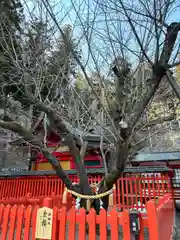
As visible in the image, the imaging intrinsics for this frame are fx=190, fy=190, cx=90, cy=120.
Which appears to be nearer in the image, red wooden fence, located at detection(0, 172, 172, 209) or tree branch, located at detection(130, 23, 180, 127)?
tree branch, located at detection(130, 23, 180, 127)

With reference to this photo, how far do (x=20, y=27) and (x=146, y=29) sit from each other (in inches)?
145

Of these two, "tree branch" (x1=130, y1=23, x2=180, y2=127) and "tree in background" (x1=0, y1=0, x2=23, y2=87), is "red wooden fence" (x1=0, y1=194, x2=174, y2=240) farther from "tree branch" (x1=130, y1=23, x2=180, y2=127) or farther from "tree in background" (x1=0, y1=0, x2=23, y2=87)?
"tree in background" (x1=0, y1=0, x2=23, y2=87)

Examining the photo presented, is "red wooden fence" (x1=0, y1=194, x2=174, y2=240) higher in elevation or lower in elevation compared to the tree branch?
lower

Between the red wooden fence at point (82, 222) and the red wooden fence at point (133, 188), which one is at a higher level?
the red wooden fence at point (133, 188)

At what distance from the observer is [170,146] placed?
1750 cm

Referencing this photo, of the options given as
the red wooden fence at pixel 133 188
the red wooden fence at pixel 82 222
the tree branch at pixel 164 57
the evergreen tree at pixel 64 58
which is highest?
the evergreen tree at pixel 64 58

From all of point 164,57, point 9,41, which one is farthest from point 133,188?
point 9,41

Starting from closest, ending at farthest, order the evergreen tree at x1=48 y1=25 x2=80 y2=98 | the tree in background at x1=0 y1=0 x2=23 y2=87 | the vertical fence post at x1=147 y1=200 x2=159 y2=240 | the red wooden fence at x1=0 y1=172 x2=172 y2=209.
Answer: the vertical fence post at x1=147 y1=200 x2=159 y2=240 → the evergreen tree at x1=48 y1=25 x2=80 y2=98 → the tree in background at x1=0 y1=0 x2=23 y2=87 → the red wooden fence at x1=0 y1=172 x2=172 y2=209

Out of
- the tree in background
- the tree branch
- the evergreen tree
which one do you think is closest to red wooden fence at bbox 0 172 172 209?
the evergreen tree

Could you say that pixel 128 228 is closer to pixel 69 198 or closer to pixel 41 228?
pixel 41 228

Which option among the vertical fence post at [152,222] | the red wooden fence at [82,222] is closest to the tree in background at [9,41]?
the red wooden fence at [82,222]

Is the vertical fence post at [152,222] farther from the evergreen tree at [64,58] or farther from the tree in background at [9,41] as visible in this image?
the tree in background at [9,41]

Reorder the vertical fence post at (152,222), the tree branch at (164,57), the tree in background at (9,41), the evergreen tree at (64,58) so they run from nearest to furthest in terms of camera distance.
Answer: the vertical fence post at (152,222), the tree branch at (164,57), the evergreen tree at (64,58), the tree in background at (9,41)

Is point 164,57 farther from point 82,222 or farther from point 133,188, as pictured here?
point 133,188
